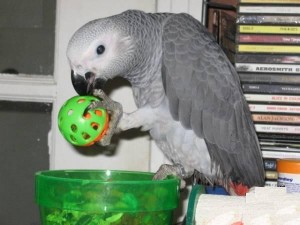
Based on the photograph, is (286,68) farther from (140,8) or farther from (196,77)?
(140,8)

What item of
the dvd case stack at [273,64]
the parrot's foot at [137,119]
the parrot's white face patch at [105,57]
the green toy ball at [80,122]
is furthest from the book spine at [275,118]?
the green toy ball at [80,122]

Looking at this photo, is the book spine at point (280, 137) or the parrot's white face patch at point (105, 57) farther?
the book spine at point (280, 137)

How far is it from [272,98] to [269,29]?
0.19 meters

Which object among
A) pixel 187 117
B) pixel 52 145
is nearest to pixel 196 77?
pixel 187 117

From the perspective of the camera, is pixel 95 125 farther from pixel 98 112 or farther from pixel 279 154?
pixel 279 154

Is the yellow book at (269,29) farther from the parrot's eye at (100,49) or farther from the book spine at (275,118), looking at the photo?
the parrot's eye at (100,49)

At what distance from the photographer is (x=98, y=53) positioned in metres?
1.27

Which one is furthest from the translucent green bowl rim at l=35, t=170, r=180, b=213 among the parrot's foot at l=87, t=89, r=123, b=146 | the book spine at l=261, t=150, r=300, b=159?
the book spine at l=261, t=150, r=300, b=159

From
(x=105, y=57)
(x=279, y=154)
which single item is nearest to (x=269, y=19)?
(x=279, y=154)

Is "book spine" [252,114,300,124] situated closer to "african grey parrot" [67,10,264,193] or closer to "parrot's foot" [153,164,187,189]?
"african grey parrot" [67,10,264,193]

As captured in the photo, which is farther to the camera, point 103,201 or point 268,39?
point 268,39

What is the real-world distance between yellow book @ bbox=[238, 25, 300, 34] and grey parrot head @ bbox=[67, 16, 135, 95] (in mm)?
366

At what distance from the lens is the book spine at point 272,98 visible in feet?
4.89

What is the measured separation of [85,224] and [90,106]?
27cm
